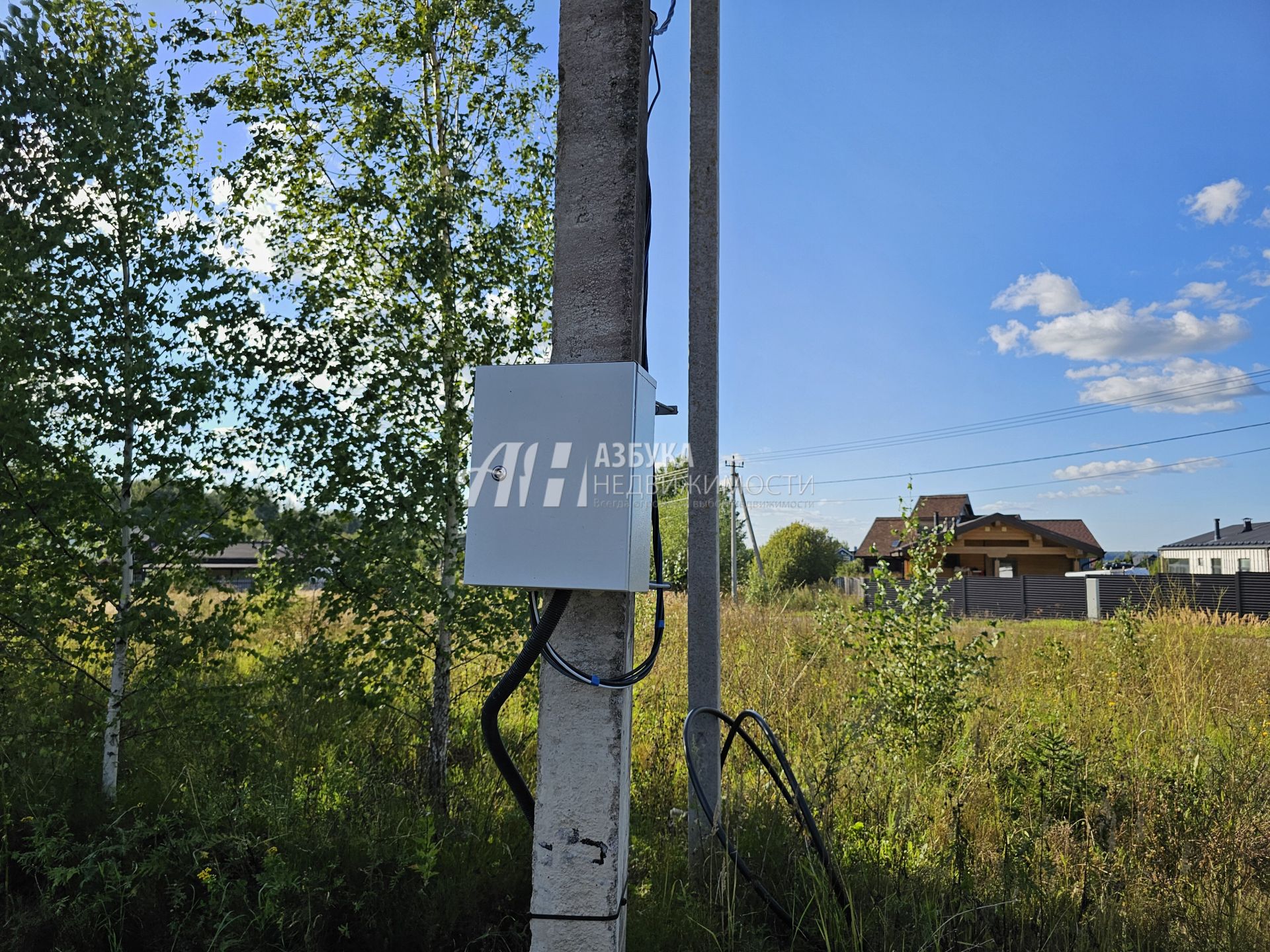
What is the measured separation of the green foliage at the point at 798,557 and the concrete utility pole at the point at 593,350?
84.8 feet

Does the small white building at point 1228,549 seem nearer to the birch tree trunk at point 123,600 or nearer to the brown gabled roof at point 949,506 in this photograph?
the brown gabled roof at point 949,506

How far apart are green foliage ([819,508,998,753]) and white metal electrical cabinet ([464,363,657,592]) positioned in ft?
9.23

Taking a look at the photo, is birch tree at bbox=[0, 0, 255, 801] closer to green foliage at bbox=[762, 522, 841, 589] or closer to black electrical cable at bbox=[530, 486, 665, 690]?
black electrical cable at bbox=[530, 486, 665, 690]

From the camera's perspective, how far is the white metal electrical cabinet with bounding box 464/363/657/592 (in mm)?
1851

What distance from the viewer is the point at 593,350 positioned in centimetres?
201

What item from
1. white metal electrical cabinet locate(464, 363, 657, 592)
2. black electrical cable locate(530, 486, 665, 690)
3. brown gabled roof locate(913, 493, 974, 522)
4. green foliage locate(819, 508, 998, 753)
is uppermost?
brown gabled roof locate(913, 493, 974, 522)

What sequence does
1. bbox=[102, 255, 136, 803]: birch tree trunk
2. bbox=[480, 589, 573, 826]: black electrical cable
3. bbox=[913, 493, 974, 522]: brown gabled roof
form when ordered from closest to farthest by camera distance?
bbox=[480, 589, 573, 826]: black electrical cable, bbox=[102, 255, 136, 803]: birch tree trunk, bbox=[913, 493, 974, 522]: brown gabled roof

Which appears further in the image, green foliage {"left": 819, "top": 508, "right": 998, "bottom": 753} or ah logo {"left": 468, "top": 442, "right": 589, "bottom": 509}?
green foliage {"left": 819, "top": 508, "right": 998, "bottom": 753}

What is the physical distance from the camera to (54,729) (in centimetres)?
378

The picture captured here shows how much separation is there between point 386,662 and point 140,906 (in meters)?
1.26

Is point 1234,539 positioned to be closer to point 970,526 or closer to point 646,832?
point 970,526

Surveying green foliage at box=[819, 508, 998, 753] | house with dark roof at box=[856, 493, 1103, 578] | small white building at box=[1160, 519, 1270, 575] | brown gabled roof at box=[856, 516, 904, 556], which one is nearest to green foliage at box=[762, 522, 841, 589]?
house with dark roof at box=[856, 493, 1103, 578]

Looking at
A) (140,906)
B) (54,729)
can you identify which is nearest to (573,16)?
(140,906)

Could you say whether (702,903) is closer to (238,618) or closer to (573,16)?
(238,618)
